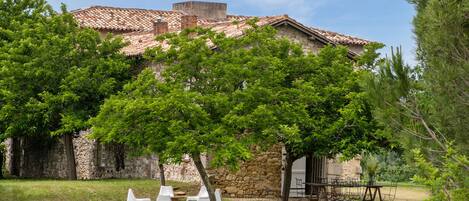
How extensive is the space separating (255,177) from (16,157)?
1659cm

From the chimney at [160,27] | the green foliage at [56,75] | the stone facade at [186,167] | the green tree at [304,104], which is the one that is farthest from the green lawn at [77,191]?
the chimney at [160,27]

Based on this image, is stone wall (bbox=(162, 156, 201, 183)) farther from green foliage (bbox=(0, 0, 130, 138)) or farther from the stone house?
green foliage (bbox=(0, 0, 130, 138))

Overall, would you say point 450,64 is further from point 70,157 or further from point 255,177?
point 70,157

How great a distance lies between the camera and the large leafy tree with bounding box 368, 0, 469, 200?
1280cm

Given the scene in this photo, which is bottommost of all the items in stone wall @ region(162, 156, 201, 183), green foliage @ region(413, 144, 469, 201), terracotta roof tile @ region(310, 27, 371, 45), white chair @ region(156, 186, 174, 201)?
white chair @ region(156, 186, 174, 201)

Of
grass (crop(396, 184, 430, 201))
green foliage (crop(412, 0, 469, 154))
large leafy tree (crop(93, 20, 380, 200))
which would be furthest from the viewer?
grass (crop(396, 184, 430, 201))

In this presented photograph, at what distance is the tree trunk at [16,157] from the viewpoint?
4314 cm

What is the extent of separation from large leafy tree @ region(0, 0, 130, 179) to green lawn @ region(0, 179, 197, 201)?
133 inches

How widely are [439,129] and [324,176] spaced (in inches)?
748

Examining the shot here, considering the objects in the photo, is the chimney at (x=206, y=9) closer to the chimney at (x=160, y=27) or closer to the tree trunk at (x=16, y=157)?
the tree trunk at (x=16, y=157)

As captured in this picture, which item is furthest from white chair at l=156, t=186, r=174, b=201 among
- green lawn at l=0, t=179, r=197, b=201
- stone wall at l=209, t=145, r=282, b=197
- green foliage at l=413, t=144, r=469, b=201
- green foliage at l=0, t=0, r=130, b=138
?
green foliage at l=413, t=144, r=469, b=201

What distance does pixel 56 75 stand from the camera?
3288 centimetres

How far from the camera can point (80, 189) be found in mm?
28094

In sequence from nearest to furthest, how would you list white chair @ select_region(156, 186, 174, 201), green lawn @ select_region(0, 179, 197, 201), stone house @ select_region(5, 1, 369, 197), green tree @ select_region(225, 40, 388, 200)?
1. green tree @ select_region(225, 40, 388, 200)
2. white chair @ select_region(156, 186, 174, 201)
3. green lawn @ select_region(0, 179, 197, 201)
4. stone house @ select_region(5, 1, 369, 197)
